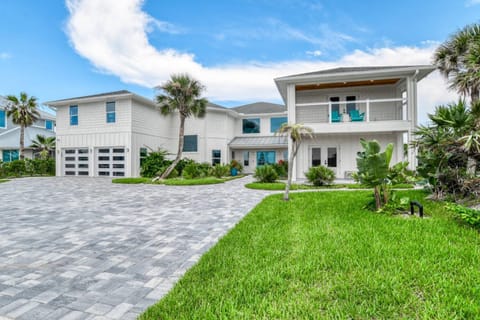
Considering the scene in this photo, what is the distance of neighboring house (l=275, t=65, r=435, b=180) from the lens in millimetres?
14664

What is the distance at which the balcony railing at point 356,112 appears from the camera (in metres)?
16.2

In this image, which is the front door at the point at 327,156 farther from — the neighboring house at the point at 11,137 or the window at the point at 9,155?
the window at the point at 9,155

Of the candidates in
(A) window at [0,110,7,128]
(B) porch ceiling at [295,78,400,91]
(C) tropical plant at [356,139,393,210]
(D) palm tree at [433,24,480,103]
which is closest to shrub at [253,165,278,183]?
(B) porch ceiling at [295,78,400,91]

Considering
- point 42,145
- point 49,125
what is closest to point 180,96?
point 42,145

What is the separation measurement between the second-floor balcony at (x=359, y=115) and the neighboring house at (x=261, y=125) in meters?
0.05

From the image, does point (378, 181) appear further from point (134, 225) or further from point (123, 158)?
point (123, 158)

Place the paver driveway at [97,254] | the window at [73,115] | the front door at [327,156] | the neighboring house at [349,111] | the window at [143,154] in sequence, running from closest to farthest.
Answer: the paver driveway at [97,254] → the neighboring house at [349,111] → the front door at [327,156] → the window at [143,154] → the window at [73,115]

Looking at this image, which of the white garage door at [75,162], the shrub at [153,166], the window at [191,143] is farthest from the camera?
the window at [191,143]

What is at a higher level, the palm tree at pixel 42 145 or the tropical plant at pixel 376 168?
the palm tree at pixel 42 145

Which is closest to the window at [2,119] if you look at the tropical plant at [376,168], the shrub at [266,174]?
the shrub at [266,174]

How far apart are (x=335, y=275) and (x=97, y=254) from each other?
3.78 meters

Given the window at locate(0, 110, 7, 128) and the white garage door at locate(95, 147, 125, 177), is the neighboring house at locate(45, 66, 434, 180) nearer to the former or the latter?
the white garage door at locate(95, 147, 125, 177)

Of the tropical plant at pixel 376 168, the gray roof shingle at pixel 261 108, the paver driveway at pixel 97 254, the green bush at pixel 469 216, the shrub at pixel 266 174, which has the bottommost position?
the paver driveway at pixel 97 254

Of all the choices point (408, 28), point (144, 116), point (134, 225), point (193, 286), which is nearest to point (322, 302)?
point (193, 286)
